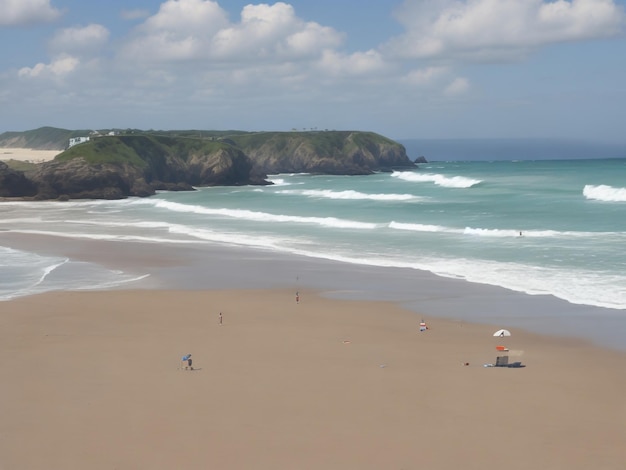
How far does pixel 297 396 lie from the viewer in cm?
1748

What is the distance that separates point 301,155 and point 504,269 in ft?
414

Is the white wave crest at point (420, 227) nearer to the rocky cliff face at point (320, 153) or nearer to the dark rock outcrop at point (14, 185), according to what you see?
the dark rock outcrop at point (14, 185)

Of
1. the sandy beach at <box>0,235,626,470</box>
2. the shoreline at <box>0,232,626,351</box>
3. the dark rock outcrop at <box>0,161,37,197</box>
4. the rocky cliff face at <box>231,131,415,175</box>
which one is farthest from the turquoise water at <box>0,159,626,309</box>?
the rocky cliff face at <box>231,131,415,175</box>

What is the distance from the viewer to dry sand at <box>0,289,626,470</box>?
14359mm

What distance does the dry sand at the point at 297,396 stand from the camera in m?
14.4

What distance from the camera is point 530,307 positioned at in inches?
1066

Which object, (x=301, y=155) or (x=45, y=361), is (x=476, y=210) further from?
(x=301, y=155)

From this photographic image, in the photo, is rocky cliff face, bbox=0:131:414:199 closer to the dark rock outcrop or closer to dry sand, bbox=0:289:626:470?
the dark rock outcrop

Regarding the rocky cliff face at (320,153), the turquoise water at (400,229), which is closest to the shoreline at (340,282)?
the turquoise water at (400,229)

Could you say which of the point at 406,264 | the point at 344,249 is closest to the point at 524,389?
the point at 406,264

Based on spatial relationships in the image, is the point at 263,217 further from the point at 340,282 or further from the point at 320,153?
the point at 320,153

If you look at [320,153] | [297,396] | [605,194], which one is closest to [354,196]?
[605,194]

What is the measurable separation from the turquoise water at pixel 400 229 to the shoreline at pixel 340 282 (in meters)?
1.34

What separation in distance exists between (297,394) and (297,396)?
0.51 feet
